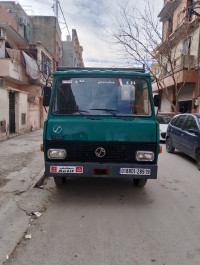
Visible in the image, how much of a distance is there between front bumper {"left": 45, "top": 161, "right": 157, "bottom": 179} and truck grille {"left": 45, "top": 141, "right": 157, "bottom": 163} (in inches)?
3.5

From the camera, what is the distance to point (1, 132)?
979 centimetres

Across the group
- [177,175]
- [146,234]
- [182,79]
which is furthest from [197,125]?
[182,79]

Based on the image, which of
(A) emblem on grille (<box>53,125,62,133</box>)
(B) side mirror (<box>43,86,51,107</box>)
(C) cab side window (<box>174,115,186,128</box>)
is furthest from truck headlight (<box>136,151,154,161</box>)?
(C) cab side window (<box>174,115,186,128</box>)

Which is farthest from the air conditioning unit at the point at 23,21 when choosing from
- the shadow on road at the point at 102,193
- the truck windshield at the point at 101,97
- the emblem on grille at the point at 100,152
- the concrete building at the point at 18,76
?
the emblem on grille at the point at 100,152

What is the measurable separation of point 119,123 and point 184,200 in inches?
82.4

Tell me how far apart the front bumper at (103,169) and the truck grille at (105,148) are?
3.5 inches

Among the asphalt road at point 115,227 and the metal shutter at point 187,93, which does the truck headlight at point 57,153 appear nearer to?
the asphalt road at point 115,227

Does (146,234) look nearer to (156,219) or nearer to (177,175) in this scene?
(156,219)

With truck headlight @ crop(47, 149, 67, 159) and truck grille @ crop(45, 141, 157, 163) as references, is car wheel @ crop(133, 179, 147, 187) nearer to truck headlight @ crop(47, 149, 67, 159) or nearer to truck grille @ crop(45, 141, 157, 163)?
truck grille @ crop(45, 141, 157, 163)

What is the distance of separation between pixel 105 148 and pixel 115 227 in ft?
4.10

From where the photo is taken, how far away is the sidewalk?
2799 mm

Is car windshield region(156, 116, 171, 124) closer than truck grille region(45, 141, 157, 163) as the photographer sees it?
No

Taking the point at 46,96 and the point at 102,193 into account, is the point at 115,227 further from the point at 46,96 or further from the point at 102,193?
the point at 46,96

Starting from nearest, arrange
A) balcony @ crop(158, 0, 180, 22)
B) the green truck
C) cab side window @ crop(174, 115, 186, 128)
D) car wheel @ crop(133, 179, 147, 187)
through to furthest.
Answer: the green truck < car wheel @ crop(133, 179, 147, 187) < cab side window @ crop(174, 115, 186, 128) < balcony @ crop(158, 0, 180, 22)
